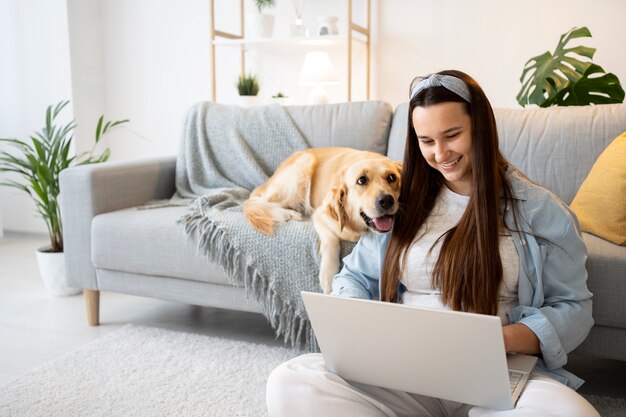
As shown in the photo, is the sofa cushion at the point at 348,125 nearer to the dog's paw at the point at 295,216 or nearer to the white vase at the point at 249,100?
the dog's paw at the point at 295,216

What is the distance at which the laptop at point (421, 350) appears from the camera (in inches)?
37.8

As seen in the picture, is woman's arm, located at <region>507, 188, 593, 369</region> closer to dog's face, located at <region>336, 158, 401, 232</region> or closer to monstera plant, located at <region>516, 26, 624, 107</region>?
dog's face, located at <region>336, 158, 401, 232</region>

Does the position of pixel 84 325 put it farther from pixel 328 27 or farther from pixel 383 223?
pixel 328 27

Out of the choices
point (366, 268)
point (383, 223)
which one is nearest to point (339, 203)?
point (383, 223)

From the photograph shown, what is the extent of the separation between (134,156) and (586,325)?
12.2 ft

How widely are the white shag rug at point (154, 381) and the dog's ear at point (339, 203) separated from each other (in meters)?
0.57

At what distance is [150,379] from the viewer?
1.99m

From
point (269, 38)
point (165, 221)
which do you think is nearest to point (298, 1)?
point (269, 38)

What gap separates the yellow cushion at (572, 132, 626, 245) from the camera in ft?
6.07

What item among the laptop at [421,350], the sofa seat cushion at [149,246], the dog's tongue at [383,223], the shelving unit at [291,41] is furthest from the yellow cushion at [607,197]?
the shelving unit at [291,41]

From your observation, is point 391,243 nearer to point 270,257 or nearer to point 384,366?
point 384,366

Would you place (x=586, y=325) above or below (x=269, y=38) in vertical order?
below

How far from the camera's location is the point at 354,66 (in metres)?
3.73

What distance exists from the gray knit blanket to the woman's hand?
2.75 feet
